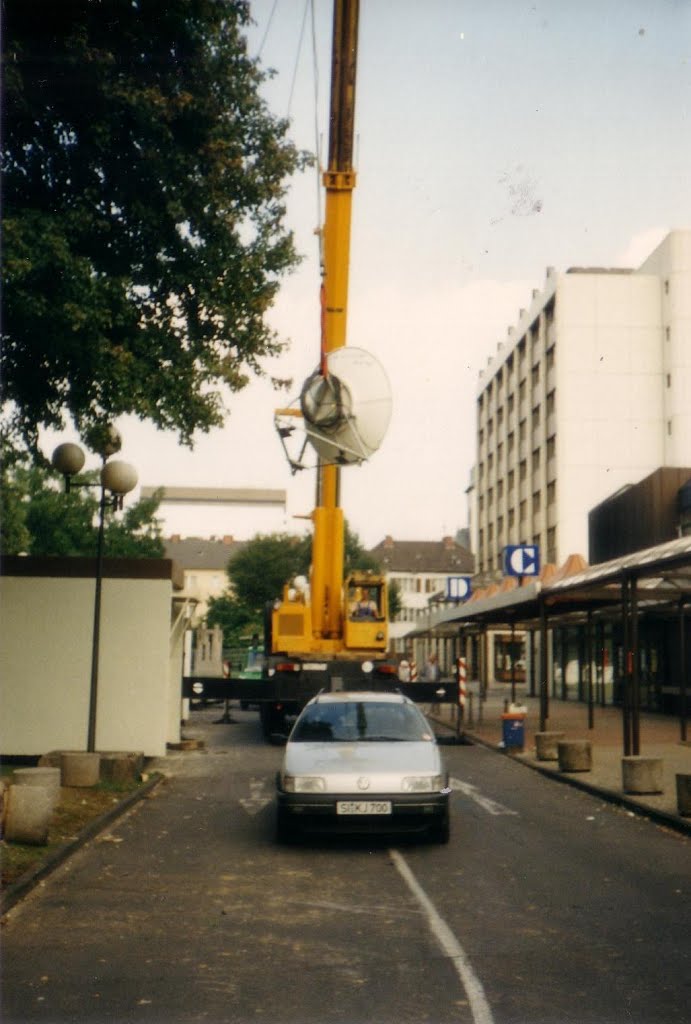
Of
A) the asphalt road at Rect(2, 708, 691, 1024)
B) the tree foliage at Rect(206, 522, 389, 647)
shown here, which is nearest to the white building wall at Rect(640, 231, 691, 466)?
the tree foliage at Rect(206, 522, 389, 647)

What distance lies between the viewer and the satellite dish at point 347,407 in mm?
13992

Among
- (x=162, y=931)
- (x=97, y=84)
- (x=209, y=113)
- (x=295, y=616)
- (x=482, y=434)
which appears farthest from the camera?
(x=482, y=434)

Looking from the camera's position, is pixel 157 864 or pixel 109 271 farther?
pixel 109 271

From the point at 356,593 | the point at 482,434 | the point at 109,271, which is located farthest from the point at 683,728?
the point at 482,434

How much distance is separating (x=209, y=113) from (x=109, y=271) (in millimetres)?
2118

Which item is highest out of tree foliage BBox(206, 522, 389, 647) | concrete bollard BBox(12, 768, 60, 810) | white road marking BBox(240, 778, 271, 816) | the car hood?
tree foliage BBox(206, 522, 389, 647)

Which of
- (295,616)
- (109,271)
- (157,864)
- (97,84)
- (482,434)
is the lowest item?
(157,864)

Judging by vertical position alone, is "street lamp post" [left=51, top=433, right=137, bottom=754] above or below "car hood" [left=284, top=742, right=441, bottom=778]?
above

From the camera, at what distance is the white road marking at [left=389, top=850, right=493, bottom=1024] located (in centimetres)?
556

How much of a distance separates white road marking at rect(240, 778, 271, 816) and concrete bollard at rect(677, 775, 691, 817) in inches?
189

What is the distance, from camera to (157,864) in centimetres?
983

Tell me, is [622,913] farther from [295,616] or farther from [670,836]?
[295,616]

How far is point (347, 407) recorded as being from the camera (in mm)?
14039

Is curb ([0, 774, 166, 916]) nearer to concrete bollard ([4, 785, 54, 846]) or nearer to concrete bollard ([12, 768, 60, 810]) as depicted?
concrete bollard ([4, 785, 54, 846])
